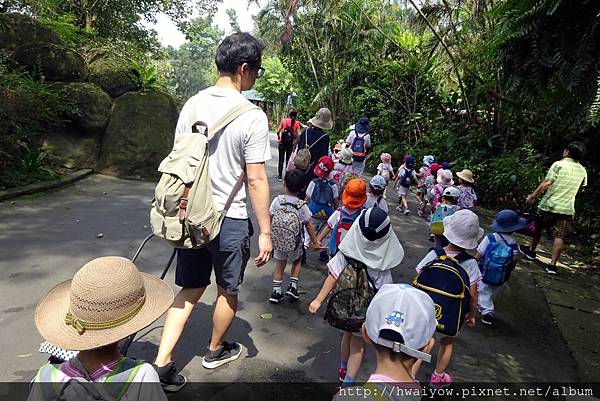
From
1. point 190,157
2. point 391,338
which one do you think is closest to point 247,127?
A: point 190,157

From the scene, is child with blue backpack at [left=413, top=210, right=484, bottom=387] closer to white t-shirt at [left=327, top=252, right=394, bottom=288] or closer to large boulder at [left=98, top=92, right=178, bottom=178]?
white t-shirt at [left=327, top=252, right=394, bottom=288]

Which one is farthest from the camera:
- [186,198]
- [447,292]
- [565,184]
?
[565,184]

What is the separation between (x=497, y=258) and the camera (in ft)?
13.0

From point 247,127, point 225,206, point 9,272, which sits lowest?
point 9,272

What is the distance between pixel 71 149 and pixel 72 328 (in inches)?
309

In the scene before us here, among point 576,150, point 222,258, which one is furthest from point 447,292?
point 576,150

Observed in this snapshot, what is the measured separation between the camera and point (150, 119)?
29.5ft

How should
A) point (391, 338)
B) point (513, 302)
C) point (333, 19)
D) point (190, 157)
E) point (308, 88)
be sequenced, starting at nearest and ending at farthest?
point (391, 338) < point (190, 157) < point (513, 302) < point (333, 19) < point (308, 88)

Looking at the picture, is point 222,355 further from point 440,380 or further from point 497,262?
point 497,262

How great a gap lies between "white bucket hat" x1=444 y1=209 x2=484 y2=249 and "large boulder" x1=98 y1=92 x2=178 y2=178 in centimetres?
705

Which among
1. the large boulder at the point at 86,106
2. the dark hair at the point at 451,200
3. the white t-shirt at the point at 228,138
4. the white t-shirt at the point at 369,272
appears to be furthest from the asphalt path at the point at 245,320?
the large boulder at the point at 86,106

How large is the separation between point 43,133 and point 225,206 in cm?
704

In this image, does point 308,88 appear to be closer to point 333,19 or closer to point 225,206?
point 333,19

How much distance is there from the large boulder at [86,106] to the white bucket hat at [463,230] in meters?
7.64
